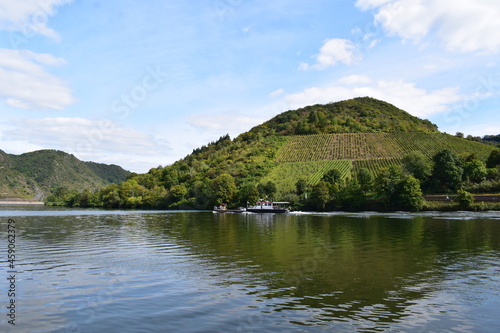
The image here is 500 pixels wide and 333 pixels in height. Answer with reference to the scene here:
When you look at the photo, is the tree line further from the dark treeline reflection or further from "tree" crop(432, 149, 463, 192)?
the dark treeline reflection

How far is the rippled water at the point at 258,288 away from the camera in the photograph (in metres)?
13.9

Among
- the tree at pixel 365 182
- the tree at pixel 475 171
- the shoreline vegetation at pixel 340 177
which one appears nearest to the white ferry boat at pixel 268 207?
the shoreline vegetation at pixel 340 177

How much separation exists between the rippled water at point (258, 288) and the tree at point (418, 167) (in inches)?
3158

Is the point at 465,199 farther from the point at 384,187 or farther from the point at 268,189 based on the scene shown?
the point at 268,189

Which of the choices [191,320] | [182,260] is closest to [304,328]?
[191,320]

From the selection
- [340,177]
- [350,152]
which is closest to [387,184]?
[340,177]

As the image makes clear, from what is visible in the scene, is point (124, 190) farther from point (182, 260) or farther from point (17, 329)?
point (17, 329)

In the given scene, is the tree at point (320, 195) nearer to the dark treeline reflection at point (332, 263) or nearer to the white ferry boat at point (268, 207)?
the white ferry boat at point (268, 207)

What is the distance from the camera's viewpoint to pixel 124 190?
168250mm

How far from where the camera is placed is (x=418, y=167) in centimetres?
11019

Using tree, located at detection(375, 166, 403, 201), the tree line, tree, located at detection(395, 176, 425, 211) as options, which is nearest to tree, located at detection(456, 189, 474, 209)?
the tree line

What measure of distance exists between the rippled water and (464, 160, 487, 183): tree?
81.0 metres

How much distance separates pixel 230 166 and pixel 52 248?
13308 cm

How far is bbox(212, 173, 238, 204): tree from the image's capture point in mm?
135750
